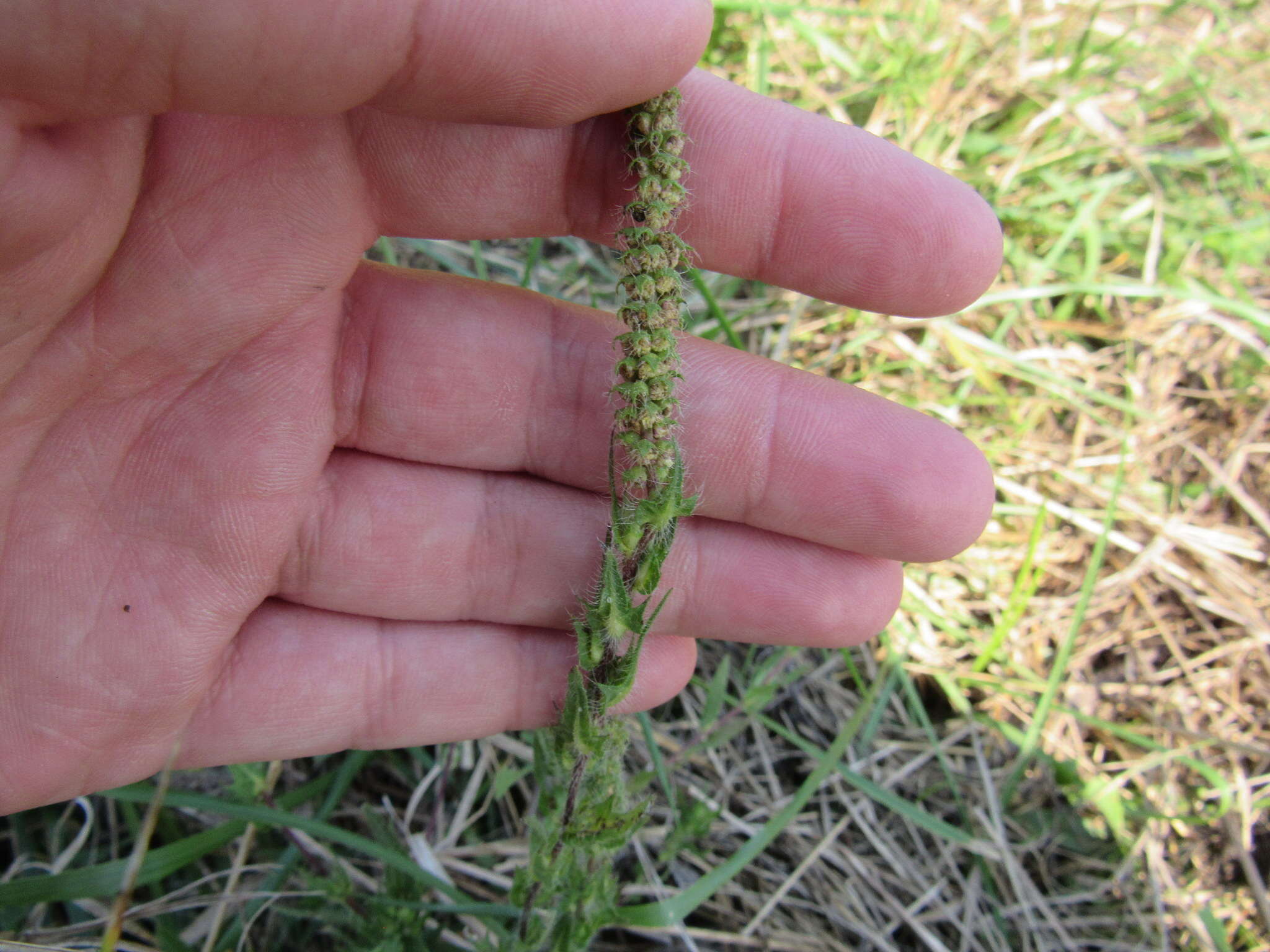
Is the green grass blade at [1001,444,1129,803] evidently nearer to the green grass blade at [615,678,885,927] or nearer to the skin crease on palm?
the green grass blade at [615,678,885,927]

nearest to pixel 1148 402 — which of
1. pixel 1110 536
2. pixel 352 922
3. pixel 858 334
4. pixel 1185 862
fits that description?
pixel 1110 536

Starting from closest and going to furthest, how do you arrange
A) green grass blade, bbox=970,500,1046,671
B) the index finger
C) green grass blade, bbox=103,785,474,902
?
the index finger < green grass blade, bbox=103,785,474,902 < green grass blade, bbox=970,500,1046,671

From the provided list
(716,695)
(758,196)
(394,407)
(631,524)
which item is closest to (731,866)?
(716,695)

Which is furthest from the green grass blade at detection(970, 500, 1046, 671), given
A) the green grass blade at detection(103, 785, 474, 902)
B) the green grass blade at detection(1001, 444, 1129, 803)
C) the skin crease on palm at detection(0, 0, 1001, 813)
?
the green grass blade at detection(103, 785, 474, 902)

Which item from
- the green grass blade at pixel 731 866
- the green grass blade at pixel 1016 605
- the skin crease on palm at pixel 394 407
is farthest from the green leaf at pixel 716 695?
the green grass blade at pixel 1016 605

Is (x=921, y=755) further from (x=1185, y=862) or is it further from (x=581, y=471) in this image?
(x=581, y=471)
